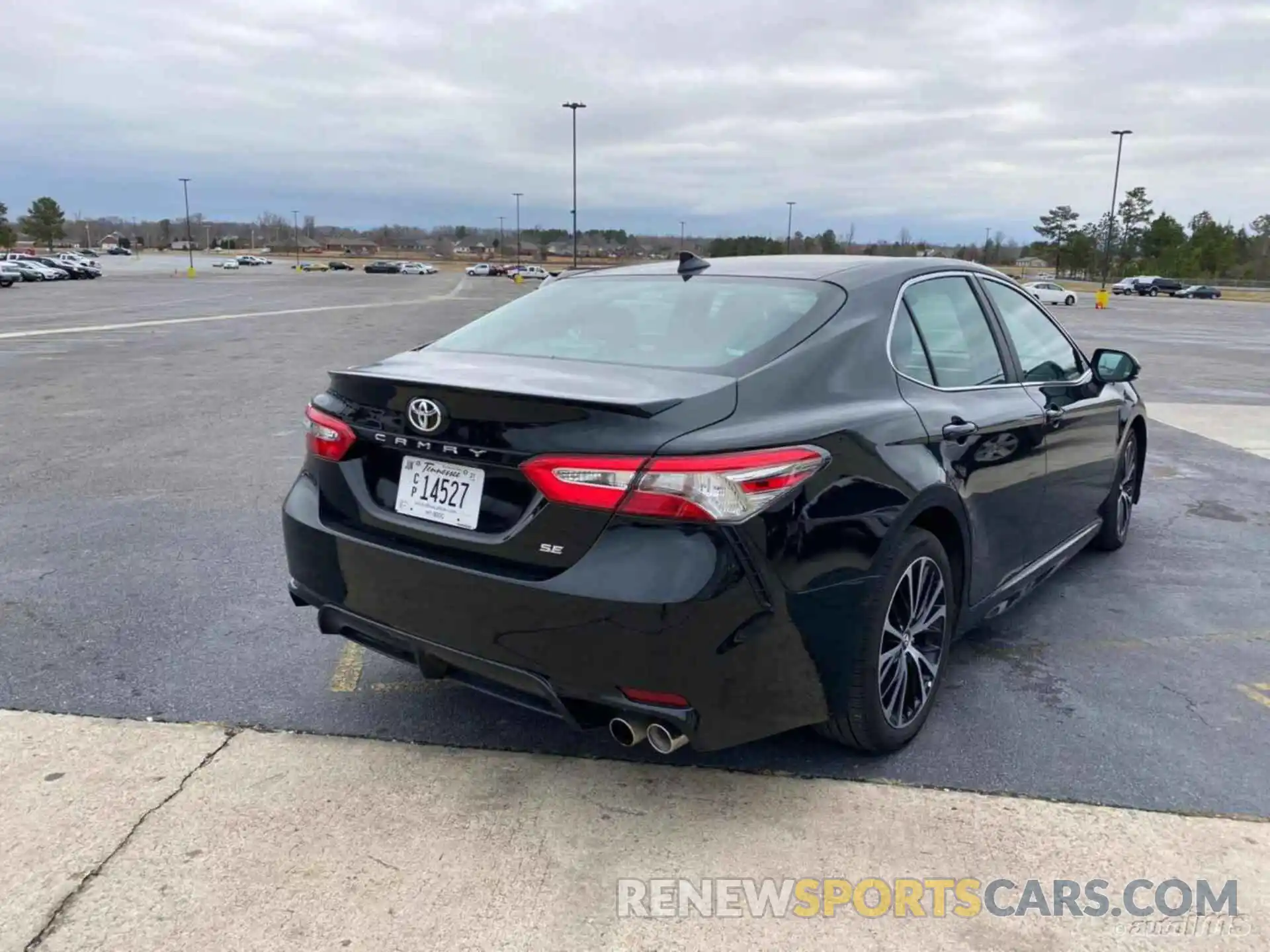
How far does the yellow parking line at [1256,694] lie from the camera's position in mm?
3535

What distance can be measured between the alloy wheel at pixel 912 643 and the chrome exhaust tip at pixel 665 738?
0.69m

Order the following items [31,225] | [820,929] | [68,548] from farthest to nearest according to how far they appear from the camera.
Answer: [31,225] → [68,548] → [820,929]

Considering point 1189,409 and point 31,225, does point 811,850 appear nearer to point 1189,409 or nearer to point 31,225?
point 1189,409

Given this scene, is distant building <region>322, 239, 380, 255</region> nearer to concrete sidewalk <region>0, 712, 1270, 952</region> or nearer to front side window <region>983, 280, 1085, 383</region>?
front side window <region>983, 280, 1085, 383</region>

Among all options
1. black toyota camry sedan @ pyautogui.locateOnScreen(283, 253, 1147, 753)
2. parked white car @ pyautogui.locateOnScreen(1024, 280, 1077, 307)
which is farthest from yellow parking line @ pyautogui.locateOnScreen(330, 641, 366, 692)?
parked white car @ pyautogui.locateOnScreen(1024, 280, 1077, 307)

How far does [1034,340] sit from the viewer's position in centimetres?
426

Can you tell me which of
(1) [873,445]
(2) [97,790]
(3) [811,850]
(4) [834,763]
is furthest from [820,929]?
(2) [97,790]

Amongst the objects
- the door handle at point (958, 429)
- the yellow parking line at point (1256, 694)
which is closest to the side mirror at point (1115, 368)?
the yellow parking line at point (1256, 694)

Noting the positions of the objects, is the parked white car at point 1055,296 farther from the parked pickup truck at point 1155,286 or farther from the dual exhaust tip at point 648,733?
the dual exhaust tip at point 648,733

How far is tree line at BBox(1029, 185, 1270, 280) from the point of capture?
95.8m

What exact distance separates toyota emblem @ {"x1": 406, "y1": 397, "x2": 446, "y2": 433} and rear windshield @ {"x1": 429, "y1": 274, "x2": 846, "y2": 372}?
55cm

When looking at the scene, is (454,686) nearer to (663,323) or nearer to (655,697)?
(655,697)

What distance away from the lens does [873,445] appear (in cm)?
280

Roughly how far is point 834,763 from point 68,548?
13.5 ft
